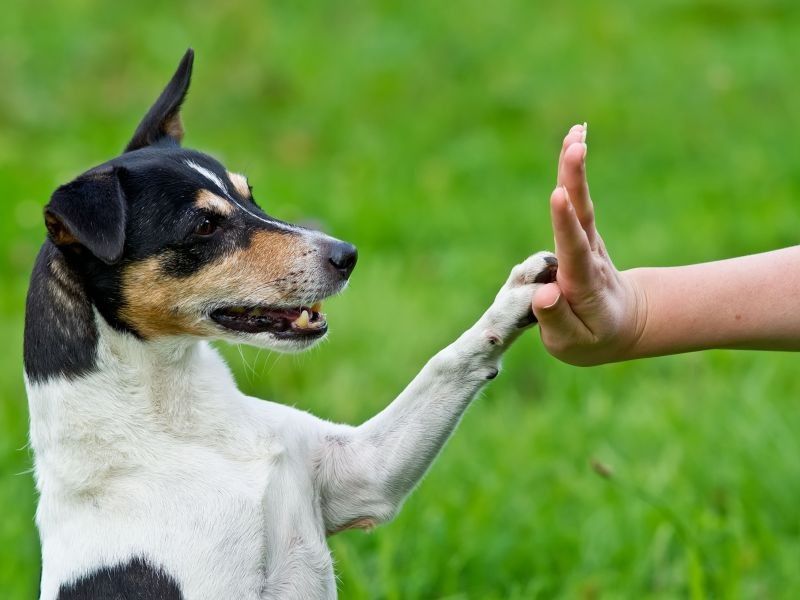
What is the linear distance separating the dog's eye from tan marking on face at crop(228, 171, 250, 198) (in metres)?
0.21

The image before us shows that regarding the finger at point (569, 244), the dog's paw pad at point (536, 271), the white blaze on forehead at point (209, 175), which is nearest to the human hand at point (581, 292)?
the finger at point (569, 244)

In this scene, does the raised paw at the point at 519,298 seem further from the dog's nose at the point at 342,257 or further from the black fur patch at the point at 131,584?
the black fur patch at the point at 131,584

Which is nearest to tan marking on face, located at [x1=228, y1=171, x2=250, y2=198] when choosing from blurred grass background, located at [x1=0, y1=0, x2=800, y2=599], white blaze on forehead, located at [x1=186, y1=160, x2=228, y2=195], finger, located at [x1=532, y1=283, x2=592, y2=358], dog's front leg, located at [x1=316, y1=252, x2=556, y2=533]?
white blaze on forehead, located at [x1=186, y1=160, x2=228, y2=195]

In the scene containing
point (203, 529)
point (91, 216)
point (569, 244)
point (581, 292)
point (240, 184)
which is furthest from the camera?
point (240, 184)

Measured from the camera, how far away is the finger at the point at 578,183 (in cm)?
250

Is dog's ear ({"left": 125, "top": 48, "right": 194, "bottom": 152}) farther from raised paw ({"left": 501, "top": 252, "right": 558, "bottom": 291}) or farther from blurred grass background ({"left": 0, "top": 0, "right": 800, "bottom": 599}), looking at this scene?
raised paw ({"left": 501, "top": 252, "right": 558, "bottom": 291})

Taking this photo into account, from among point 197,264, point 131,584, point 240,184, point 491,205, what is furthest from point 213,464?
point 491,205

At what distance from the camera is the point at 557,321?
106 inches

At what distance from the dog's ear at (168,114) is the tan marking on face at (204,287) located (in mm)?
544

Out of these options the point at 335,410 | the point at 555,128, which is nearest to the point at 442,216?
the point at 555,128

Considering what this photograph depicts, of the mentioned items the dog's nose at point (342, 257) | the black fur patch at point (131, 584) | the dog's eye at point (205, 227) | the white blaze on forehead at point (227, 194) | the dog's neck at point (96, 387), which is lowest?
the black fur patch at point (131, 584)

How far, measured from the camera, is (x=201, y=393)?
Result: 117 inches

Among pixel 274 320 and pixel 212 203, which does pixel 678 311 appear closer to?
pixel 274 320

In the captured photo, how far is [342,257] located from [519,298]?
547 mm
